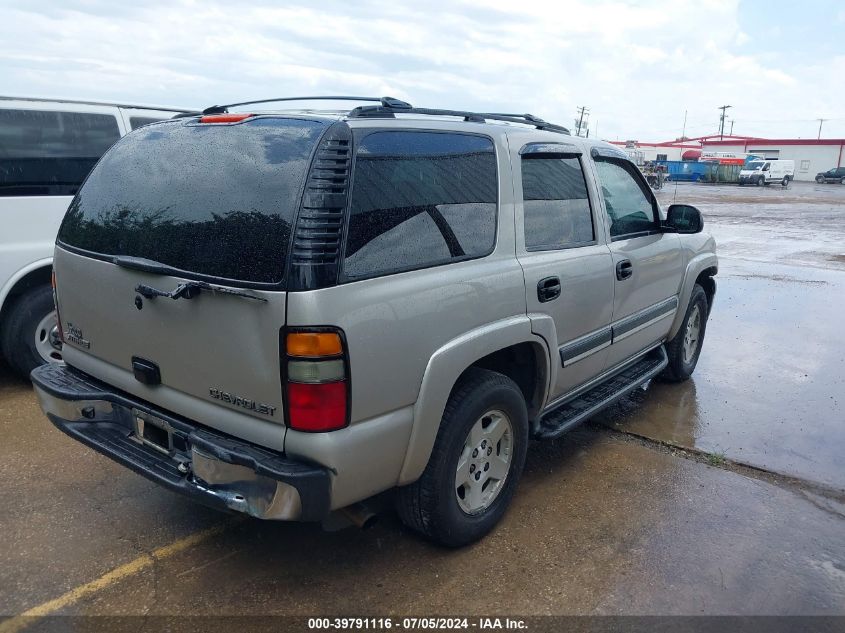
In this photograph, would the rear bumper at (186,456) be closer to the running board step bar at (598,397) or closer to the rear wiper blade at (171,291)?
the rear wiper blade at (171,291)

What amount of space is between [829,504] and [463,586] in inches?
87.4

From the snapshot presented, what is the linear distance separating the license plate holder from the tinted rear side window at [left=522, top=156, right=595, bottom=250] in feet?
5.97

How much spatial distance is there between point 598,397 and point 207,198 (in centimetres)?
260

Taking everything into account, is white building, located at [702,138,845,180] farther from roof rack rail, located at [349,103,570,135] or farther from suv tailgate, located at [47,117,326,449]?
suv tailgate, located at [47,117,326,449]

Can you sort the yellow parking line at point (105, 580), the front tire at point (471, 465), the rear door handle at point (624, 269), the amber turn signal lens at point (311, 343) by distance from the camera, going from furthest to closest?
the rear door handle at point (624, 269)
the front tire at point (471, 465)
the yellow parking line at point (105, 580)
the amber turn signal lens at point (311, 343)

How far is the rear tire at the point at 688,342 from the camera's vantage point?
5.48 m

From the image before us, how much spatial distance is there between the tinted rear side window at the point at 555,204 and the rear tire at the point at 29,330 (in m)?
3.55

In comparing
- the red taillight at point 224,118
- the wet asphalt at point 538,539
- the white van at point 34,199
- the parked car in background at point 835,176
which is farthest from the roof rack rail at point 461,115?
the parked car in background at point 835,176

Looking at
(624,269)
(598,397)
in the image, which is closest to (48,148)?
(624,269)

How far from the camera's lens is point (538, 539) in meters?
3.39

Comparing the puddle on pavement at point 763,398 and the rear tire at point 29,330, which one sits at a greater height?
the rear tire at point 29,330

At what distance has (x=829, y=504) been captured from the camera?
385cm

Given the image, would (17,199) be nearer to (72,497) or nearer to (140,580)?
(72,497)

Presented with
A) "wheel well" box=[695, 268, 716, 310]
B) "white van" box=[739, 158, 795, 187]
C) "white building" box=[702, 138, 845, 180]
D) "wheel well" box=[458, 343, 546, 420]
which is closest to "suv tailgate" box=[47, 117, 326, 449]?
"wheel well" box=[458, 343, 546, 420]
